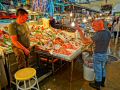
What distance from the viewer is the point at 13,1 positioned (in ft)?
24.6

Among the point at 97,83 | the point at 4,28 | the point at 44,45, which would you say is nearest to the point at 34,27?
the point at 4,28

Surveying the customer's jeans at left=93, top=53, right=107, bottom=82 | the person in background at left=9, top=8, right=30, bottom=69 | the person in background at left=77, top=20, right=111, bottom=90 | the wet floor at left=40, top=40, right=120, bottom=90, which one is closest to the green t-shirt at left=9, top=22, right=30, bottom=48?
the person in background at left=9, top=8, right=30, bottom=69

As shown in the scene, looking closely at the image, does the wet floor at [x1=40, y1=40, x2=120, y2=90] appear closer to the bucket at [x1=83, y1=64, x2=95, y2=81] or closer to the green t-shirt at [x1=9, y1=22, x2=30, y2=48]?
the bucket at [x1=83, y1=64, x2=95, y2=81]

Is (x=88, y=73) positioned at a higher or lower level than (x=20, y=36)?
lower

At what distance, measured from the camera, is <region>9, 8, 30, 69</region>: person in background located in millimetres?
2973

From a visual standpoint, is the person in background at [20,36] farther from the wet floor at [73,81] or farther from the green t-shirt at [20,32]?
the wet floor at [73,81]

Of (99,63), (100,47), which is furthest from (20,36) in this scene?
(99,63)

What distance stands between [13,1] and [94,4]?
5.29 metres

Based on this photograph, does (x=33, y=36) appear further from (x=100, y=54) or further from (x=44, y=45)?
(x=100, y=54)

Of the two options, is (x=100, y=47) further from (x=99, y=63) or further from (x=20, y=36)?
(x=20, y=36)

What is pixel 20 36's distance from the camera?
318cm

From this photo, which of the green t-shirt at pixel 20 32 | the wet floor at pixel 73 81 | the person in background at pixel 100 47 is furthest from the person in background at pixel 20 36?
the person in background at pixel 100 47

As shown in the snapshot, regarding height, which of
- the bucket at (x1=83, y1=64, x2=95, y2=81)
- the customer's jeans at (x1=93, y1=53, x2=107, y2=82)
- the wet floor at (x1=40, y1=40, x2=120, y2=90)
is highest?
the customer's jeans at (x1=93, y1=53, x2=107, y2=82)

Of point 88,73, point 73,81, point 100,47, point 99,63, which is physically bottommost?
point 73,81
